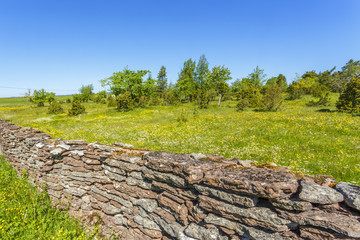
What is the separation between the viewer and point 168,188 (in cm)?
388

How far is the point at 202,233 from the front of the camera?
10.8 ft

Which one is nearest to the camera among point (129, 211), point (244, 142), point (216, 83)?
point (129, 211)

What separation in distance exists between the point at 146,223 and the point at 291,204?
140 inches

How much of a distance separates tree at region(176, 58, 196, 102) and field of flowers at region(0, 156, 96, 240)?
38798 millimetres

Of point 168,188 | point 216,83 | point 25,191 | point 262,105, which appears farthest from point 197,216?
point 216,83

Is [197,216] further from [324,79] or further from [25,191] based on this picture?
[324,79]

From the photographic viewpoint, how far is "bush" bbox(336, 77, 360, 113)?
62.6 ft

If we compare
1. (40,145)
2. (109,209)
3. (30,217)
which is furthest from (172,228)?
(40,145)

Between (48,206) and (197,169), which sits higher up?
(197,169)

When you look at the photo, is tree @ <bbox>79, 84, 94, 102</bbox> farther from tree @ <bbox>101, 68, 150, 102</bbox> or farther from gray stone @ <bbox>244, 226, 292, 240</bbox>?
gray stone @ <bbox>244, 226, 292, 240</bbox>

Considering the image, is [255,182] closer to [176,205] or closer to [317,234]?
[317,234]

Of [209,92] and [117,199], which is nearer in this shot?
[117,199]

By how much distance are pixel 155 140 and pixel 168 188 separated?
7.94 metres

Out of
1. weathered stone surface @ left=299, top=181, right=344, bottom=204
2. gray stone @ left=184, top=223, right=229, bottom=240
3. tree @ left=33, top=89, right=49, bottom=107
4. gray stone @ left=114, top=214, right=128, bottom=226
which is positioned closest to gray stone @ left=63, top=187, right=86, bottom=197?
gray stone @ left=114, top=214, right=128, bottom=226
